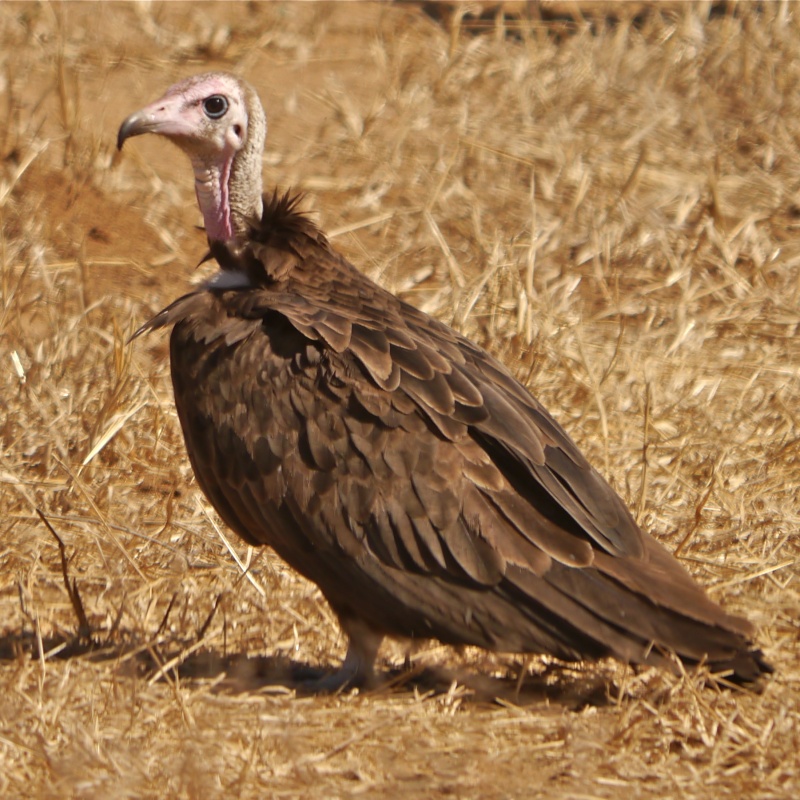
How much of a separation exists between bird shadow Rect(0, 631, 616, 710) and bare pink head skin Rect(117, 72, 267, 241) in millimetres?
1335

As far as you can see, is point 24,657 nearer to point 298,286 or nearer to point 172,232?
point 298,286

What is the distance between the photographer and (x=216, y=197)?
488cm

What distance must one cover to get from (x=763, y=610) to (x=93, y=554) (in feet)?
7.32

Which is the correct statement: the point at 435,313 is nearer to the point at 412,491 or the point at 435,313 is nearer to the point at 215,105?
the point at 215,105

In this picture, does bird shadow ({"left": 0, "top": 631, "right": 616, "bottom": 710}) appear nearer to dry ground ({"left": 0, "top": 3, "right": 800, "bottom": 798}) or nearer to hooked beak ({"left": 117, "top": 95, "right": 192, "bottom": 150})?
dry ground ({"left": 0, "top": 3, "right": 800, "bottom": 798})

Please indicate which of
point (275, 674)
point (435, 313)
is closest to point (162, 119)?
point (275, 674)

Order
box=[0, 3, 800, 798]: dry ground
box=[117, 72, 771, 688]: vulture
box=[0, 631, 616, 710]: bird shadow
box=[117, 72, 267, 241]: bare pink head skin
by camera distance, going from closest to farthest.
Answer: box=[0, 3, 800, 798]: dry ground < box=[117, 72, 771, 688]: vulture < box=[0, 631, 616, 710]: bird shadow < box=[117, 72, 267, 241]: bare pink head skin

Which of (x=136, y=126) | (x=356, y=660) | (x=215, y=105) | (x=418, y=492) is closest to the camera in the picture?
(x=418, y=492)

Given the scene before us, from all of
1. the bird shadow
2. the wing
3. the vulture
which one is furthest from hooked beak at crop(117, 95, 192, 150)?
the bird shadow

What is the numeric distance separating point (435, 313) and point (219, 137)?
213 cm

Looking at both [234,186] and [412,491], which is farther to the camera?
[234,186]

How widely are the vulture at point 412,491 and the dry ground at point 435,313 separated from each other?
225 mm

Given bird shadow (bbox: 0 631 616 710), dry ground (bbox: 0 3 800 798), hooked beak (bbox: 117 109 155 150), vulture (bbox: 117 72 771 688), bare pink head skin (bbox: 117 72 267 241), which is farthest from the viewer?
bare pink head skin (bbox: 117 72 267 241)

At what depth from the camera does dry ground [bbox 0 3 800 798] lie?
12.7 ft
